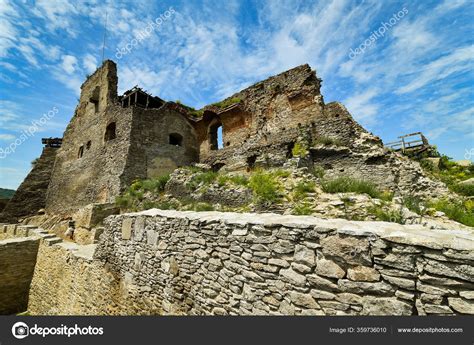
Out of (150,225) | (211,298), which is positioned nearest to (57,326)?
(150,225)

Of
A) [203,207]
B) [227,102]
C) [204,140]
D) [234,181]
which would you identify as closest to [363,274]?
[203,207]

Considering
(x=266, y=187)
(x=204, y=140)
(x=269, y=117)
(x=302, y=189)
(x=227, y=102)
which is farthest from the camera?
(x=204, y=140)

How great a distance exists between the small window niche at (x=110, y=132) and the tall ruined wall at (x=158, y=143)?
239 centimetres

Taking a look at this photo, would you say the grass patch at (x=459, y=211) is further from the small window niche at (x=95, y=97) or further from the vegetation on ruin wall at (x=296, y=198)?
the small window niche at (x=95, y=97)

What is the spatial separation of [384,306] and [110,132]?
57.3ft

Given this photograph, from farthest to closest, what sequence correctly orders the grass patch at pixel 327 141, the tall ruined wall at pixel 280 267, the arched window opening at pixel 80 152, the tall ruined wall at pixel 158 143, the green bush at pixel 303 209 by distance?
1. the arched window opening at pixel 80 152
2. the tall ruined wall at pixel 158 143
3. the grass patch at pixel 327 141
4. the green bush at pixel 303 209
5. the tall ruined wall at pixel 280 267

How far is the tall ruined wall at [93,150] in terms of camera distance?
14078mm

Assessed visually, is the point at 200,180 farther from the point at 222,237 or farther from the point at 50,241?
the point at 222,237

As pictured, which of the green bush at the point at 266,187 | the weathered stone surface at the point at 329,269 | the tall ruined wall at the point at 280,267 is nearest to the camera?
the tall ruined wall at the point at 280,267

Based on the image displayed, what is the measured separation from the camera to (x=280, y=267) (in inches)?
104

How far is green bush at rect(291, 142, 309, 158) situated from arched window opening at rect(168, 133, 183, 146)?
29.0ft

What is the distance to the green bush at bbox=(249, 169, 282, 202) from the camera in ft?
24.6

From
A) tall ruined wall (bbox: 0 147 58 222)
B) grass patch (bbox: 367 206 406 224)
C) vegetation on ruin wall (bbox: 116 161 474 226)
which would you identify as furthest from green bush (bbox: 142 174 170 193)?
tall ruined wall (bbox: 0 147 58 222)

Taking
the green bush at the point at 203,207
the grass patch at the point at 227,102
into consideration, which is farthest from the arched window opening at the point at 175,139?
the green bush at the point at 203,207
